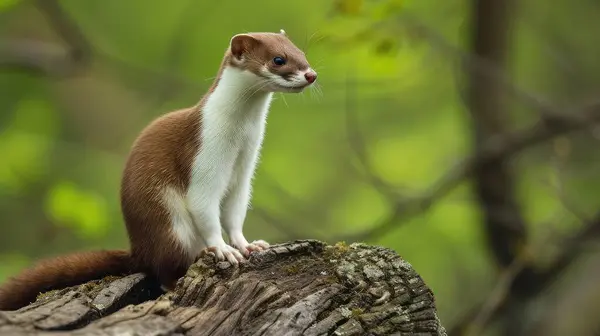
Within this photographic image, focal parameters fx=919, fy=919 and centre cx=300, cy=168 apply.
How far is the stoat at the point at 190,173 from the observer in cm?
496

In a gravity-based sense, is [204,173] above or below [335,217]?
above

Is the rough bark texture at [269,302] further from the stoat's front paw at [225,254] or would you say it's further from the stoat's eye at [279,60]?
the stoat's eye at [279,60]

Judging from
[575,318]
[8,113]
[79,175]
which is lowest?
[575,318]

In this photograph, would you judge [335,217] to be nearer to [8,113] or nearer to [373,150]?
[373,150]

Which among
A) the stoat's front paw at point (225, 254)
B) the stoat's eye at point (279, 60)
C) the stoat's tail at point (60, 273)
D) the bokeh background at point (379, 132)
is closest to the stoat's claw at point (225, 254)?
the stoat's front paw at point (225, 254)

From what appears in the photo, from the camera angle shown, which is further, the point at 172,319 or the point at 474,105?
Result: the point at 474,105

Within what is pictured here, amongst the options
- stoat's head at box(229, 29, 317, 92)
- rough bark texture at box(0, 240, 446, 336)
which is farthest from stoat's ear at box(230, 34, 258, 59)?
rough bark texture at box(0, 240, 446, 336)

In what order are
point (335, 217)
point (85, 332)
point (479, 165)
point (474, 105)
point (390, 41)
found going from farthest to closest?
point (335, 217), point (474, 105), point (479, 165), point (390, 41), point (85, 332)

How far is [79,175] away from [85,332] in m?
9.49

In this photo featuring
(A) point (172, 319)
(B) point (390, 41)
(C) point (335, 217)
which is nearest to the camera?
(A) point (172, 319)

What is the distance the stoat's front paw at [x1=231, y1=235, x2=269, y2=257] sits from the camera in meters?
4.96

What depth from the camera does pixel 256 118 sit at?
5320 mm

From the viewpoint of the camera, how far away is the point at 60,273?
16.2ft

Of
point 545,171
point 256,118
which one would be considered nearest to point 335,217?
point 545,171
